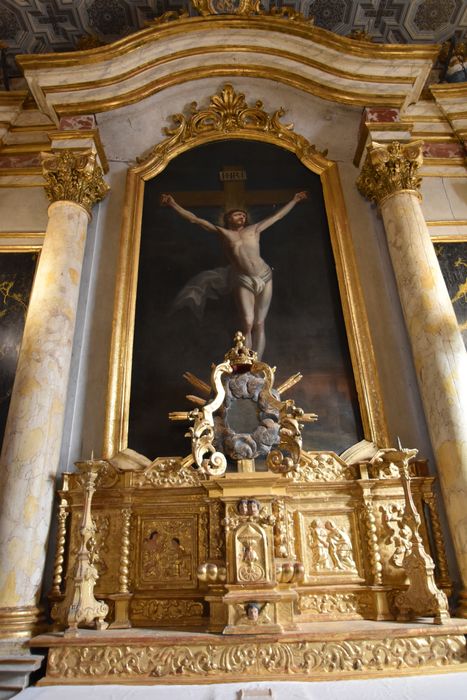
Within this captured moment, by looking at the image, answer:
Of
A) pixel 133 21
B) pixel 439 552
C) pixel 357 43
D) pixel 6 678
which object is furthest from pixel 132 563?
pixel 133 21

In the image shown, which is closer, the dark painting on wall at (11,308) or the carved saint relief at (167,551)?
the carved saint relief at (167,551)

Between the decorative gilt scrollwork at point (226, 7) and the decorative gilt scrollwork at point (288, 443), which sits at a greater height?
the decorative gilt scrollwork at point (226, 7)

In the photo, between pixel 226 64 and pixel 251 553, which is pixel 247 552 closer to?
pixel 251 553

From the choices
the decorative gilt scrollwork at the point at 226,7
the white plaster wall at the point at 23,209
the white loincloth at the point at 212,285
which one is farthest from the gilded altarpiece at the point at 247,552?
the decorative gilt scrollwork at the point at 226,7

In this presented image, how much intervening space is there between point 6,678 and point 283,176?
5399 mm

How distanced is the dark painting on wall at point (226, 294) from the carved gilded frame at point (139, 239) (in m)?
0.08

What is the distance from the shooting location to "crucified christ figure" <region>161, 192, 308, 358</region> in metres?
5.12

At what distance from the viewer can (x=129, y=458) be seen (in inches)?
177

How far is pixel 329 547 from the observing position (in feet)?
13.7

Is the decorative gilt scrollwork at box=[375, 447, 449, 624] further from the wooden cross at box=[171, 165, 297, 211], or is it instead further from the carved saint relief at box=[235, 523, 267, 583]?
the wooden cross at box=[171, 165, 297, 211]

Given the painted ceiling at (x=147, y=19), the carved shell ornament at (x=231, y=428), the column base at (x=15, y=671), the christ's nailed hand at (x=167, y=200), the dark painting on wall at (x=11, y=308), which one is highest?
the painted ceiling at (x=147, y=19)

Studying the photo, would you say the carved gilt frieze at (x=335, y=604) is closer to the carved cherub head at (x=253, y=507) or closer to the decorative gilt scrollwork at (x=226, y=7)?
the carved cherub head at (x=253, y=507)

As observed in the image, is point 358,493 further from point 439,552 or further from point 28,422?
point 28,422

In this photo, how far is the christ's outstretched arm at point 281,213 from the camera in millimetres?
5691
